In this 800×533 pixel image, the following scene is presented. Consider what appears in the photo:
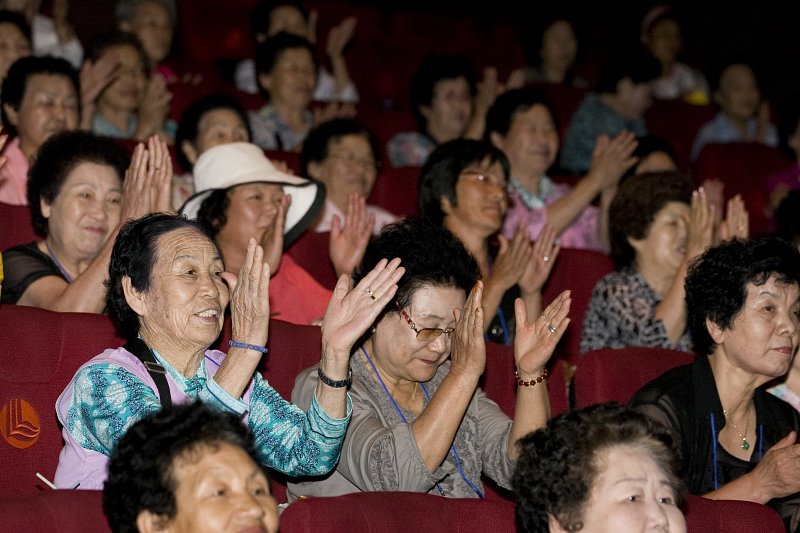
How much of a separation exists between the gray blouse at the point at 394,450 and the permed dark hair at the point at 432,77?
2479 millimetres

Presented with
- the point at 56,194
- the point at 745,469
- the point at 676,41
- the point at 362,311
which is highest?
the point at 676,41

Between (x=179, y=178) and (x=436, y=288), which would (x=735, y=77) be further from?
(x=436, y=288)

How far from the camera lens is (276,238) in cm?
339

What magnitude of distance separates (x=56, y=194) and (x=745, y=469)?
1881mm

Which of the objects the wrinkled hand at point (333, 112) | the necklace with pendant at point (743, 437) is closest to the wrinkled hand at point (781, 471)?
the necklace with pendant at point (743, 437)

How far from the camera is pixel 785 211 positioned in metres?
3.78

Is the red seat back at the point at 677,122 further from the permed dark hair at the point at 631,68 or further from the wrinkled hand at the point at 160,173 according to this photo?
the wrinkled hand at the point at 160,173

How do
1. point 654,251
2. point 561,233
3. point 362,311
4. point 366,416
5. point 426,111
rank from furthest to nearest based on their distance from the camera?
1. point 426,111
2. point 561,233
3. point 654,251
4. point 366,416
5. point 362,311

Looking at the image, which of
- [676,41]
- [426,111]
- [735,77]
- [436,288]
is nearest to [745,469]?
[436,288]

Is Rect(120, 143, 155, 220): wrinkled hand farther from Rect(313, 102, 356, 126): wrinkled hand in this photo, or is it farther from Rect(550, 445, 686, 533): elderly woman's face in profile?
Rect(313, 102, 356, 126): wrinkled hand

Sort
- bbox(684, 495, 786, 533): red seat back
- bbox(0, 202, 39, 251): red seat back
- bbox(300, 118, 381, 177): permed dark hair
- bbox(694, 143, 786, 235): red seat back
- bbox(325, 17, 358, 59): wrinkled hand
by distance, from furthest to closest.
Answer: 1. bbox(325, 17, 358, 59): wrinkled hand
2. bbox(694, 143, 786, 235): red seat back
3. bbox(300, 118, 381, 177): permed dark hair
4. bbox(0, 202, 39, 251): red seat back
5. bbox(684, 495, 786, 533): red seat back

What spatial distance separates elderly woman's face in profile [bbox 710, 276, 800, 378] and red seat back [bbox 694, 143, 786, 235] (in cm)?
240

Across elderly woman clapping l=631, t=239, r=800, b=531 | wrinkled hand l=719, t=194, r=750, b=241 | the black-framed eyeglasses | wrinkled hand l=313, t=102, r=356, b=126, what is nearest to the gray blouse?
the black-framed eyeglasses

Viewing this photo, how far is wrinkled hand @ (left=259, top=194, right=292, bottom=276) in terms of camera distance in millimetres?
3377
